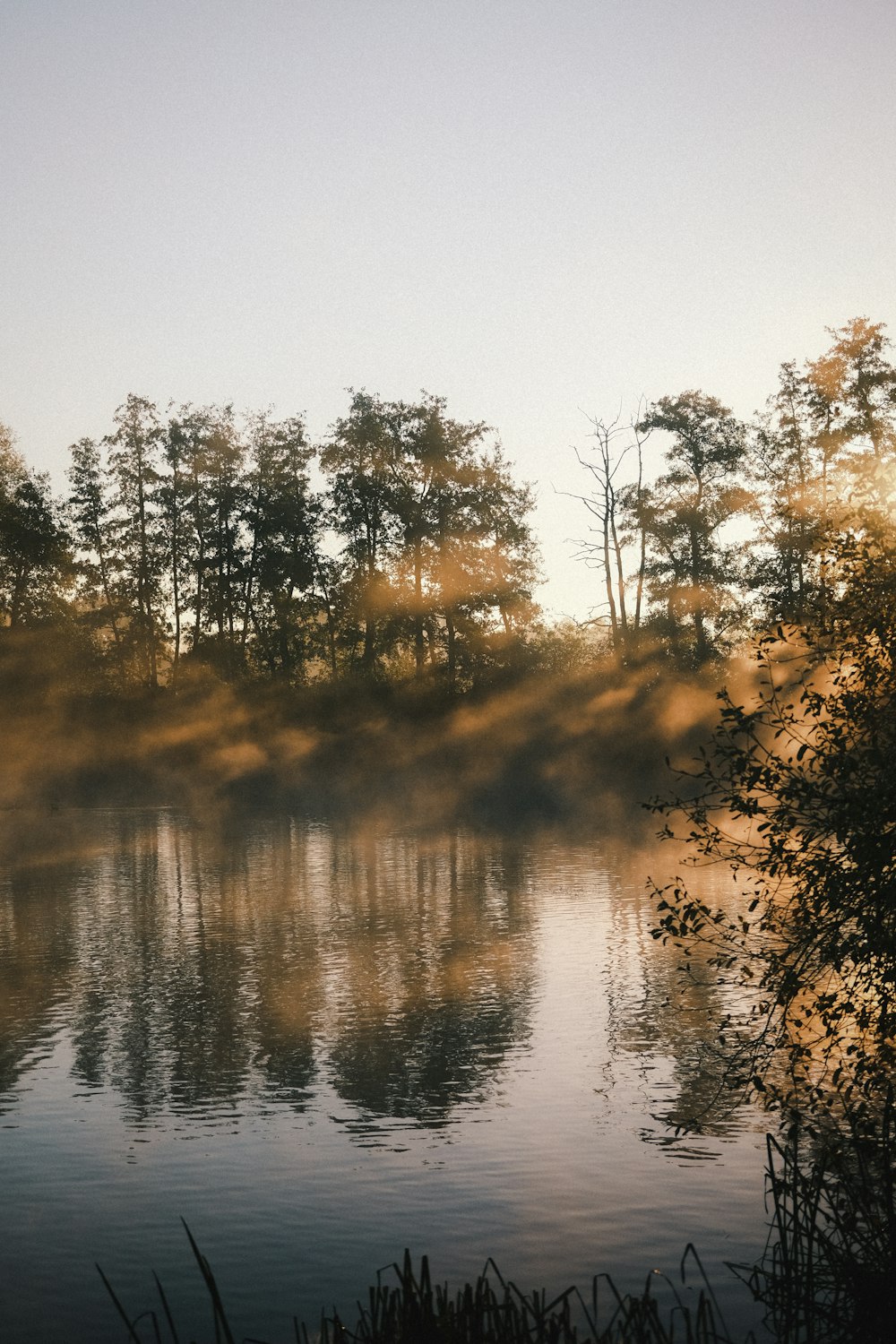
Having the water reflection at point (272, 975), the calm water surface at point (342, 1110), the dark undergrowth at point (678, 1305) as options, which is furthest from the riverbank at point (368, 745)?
the dark undergrowth at point (678, 1305)

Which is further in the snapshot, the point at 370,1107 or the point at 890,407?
the point at 890,407

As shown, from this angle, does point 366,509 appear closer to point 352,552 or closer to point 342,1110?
point 352,552

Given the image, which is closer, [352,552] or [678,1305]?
[678,1305]

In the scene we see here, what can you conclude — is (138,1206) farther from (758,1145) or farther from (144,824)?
(144,824)

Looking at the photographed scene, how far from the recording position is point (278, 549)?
233 feet

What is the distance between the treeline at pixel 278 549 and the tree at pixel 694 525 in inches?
390

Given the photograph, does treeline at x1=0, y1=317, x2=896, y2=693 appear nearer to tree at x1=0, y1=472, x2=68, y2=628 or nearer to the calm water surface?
tree at x1=0, y1=472, x2=68, y2=628

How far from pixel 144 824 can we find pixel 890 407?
1311 inches

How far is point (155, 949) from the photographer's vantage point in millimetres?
24469

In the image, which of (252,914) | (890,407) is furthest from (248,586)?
(252,914)

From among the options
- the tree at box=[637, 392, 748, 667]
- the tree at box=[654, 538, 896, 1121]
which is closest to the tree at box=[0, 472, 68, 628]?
the tree at box=[637, 392, 748, 667]

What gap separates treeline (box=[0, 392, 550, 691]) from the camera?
2712 inches

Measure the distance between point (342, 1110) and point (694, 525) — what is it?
49561 millimetres

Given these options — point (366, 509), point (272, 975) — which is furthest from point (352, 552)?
point (272, 975)
